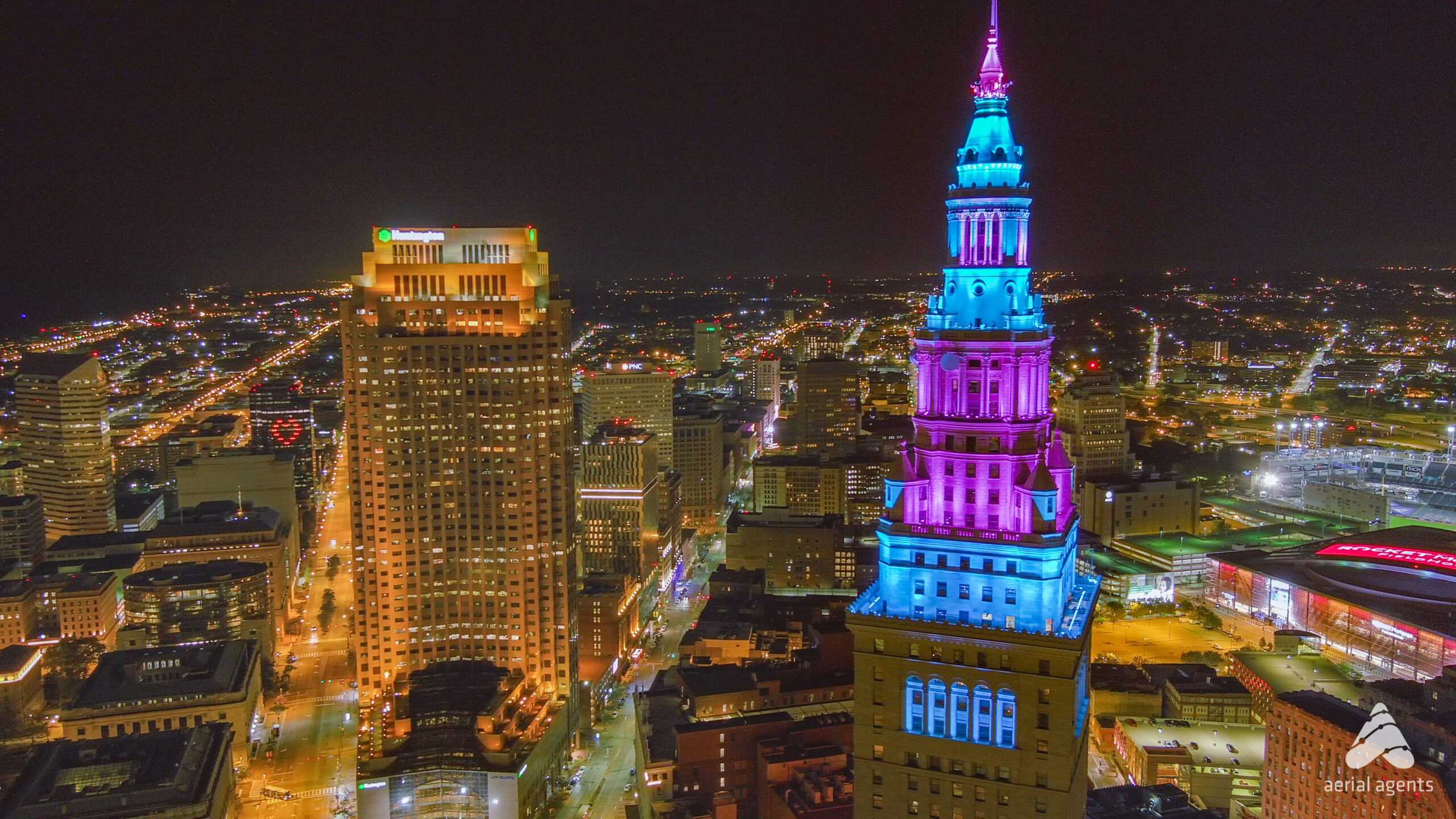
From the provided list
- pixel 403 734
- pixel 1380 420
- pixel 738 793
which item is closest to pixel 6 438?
pixel 403 734

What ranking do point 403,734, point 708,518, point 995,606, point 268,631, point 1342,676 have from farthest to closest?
point 708,518 < point 268,631 < point 1342,676 < point 403,734 < point 995,606

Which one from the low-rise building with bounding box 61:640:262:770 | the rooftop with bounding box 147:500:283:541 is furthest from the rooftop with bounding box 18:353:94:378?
the low-rise building with bounding box 61:640:262:770

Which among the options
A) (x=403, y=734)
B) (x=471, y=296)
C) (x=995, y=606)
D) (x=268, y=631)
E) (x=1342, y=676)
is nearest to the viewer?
(x=995, y=606)

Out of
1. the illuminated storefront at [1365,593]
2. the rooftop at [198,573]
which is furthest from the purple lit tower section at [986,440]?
the rooftop at [198,573]

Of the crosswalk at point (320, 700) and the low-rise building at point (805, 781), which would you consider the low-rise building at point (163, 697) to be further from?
the low-rise building at point (805, 781)

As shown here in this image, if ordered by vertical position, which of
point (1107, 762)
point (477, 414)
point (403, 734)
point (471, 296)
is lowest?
point (1107, 762)

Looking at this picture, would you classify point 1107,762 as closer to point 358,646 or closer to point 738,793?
point 738,793

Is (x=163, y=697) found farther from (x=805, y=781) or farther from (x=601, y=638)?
(x=805, y=781)
